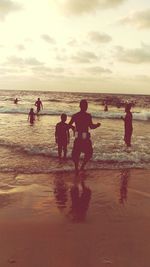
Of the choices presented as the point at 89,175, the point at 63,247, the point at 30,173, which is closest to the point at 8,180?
the point at 30,173

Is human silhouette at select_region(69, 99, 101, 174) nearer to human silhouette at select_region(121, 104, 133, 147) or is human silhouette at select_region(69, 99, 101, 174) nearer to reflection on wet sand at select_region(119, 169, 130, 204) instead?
reflection on wet sand at select_region(119, 169, 130, 204)

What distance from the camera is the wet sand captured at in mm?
4785

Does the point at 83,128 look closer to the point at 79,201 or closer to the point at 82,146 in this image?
the point at 82,146

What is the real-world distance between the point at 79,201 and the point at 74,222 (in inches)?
52.6

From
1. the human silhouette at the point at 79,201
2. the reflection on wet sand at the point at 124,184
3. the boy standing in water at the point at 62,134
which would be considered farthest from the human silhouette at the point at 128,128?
the human silhouette at the point at 79,201

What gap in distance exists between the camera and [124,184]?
9.02 metres

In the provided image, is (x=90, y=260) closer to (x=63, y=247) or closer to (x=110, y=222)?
(x=63, y=247)

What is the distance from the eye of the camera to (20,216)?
6316 millimetres

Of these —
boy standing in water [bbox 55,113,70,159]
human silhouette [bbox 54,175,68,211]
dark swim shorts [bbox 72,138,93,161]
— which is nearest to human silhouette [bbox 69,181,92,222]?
human silhouette [bbox 54,175,68,211]

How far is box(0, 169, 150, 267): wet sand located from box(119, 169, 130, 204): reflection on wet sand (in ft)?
0.07

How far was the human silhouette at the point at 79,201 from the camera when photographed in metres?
6.42

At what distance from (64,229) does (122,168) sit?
560 cm

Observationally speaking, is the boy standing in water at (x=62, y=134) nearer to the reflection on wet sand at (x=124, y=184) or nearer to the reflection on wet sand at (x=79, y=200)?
the reflection on wet sand at (x=124, y=184)

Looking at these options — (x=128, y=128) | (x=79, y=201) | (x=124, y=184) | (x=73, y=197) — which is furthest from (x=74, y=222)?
(x=128, y=128)
